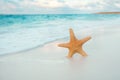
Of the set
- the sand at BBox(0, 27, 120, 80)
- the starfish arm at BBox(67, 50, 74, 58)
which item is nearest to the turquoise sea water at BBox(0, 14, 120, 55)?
the sand at BBox(0, 27, 120, 80)

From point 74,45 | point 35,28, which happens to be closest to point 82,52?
point 74,45

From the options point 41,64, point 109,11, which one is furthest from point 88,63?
point 109,11

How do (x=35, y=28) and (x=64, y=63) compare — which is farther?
(x=35, y=28)

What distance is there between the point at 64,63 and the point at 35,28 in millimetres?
310

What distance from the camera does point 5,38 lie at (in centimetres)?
119

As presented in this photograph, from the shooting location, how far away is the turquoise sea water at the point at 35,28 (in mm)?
1208

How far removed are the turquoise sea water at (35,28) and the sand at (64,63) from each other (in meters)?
0.05

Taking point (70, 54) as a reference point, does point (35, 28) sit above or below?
above

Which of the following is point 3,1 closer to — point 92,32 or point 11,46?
point 11,46

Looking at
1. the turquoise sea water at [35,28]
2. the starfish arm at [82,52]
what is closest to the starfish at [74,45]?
the starfish arm at [82,52]

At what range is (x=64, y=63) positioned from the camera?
108 centimetres

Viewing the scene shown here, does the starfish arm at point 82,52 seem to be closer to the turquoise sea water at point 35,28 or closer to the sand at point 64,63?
the sand at point 64,63

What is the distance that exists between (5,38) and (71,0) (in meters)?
0.43

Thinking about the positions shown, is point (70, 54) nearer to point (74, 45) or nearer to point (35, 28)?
point (74, 45)
